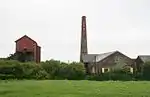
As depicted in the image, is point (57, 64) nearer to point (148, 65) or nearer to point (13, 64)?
point (13, 64)

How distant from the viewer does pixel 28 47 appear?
91.5 metres

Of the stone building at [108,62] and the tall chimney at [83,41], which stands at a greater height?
the tall chimney at [83,41]

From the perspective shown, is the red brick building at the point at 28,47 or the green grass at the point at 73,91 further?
the red brick building at the point at 28,47

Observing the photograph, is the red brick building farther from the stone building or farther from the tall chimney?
the stone building

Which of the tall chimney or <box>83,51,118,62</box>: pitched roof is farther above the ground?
the tall chimney

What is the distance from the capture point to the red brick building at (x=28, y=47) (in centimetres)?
9050

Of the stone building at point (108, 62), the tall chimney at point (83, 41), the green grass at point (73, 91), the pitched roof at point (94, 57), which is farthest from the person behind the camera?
the tall chimney at point (83, 41)

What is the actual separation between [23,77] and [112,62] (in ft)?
105

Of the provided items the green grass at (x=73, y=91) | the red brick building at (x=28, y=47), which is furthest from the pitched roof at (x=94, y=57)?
the green grass at (x=73, y=91)

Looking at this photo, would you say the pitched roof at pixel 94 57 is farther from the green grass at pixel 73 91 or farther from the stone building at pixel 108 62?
the green grass at pixel 73 91

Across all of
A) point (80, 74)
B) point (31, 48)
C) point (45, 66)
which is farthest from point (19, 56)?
point (80, 74)

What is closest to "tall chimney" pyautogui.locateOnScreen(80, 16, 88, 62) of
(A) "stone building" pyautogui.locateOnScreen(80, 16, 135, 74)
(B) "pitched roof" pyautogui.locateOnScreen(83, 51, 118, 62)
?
(A) "stone building" pyautogui.locateOnScreen(80, 16, 135, 74)

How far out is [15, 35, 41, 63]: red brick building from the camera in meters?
90.5

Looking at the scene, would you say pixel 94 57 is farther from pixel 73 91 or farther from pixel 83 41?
pixel 73 91
